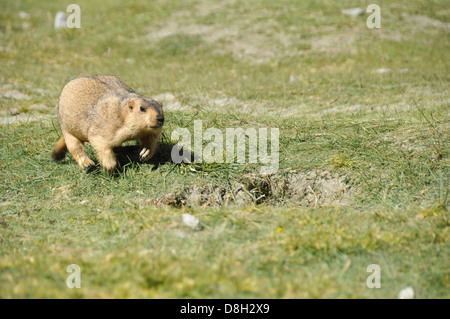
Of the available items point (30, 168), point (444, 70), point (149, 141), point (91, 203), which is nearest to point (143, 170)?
point (149, 141)

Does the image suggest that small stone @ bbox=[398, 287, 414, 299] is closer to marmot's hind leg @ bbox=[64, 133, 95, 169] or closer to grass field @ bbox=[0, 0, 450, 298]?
grass field @ bbox=[0, 0, 450, 298]

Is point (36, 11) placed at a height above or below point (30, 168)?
above

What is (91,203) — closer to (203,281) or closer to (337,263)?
(203,281)

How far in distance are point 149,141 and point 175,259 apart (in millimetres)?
2112

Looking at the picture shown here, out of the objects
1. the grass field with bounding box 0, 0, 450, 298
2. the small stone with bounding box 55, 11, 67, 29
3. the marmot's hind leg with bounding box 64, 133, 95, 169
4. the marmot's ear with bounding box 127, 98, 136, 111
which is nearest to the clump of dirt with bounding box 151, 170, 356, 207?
the grass field with bounding box 0, 0, 450, 298

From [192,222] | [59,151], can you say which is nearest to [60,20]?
[59,151]

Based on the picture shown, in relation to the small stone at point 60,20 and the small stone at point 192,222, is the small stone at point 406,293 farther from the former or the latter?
the small stone at point 60,20

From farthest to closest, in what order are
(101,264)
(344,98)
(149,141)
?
(344,98) → (149,141) → (101,264)

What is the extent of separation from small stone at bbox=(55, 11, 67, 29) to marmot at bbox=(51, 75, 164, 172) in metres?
8.10

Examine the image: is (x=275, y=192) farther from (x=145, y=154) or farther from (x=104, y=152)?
(x=104, y=152)

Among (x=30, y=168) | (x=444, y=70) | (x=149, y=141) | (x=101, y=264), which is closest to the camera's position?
(x=101, y=264)

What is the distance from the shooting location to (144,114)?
15.7ft

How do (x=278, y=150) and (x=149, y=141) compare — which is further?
(x=278, y=150)

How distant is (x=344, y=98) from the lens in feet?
Answer: 26.4
